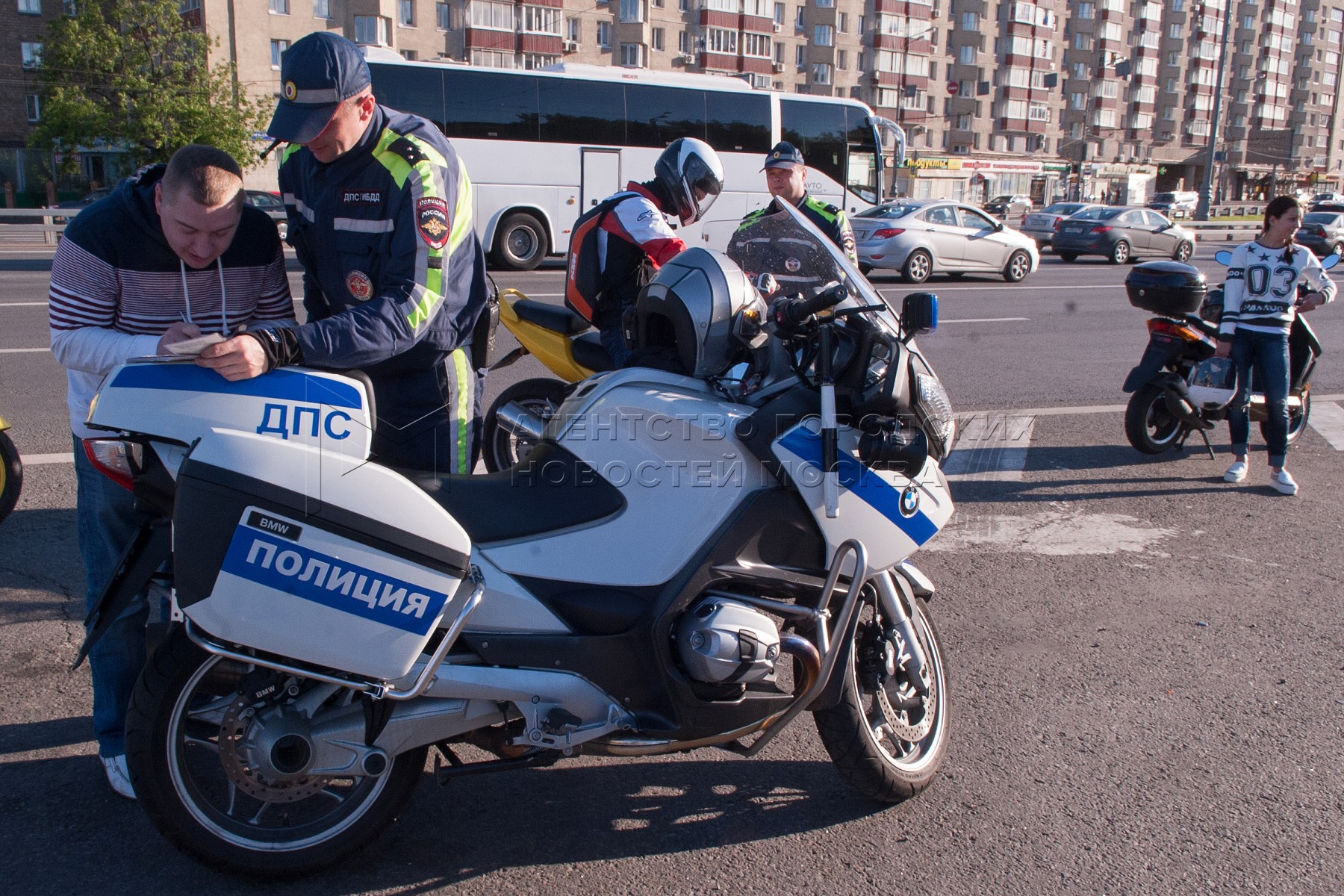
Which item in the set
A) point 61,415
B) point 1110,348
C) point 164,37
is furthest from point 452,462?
point 164,37

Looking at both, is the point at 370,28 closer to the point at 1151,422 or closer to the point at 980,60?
the point at 1151,422

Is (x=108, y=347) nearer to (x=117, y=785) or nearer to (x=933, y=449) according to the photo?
(x=117, y=785)

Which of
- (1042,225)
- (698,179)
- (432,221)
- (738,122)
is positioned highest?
(738,122)

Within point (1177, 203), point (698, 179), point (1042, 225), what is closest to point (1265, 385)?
point (698, 179)

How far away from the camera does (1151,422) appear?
6.75 m

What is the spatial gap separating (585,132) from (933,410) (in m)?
18.0

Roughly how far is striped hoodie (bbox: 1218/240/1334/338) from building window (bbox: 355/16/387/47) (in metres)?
49.1

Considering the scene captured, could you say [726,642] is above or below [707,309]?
below

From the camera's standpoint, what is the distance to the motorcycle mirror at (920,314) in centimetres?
240

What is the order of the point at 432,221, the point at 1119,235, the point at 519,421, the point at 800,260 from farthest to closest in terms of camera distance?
the point at 1119,235 → the point at 519,421 → the point at 800,260 → the point at 432,221

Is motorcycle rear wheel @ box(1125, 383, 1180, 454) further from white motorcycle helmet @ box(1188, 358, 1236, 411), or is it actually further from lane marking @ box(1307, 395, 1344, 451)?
lane marking @ box(1307, 395, 1344, 451)

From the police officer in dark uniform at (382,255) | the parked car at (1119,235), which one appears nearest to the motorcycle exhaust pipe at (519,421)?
the police officer in dark uniform at (382,255)

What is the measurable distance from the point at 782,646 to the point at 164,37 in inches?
1664

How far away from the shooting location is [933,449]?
2.73 metres
